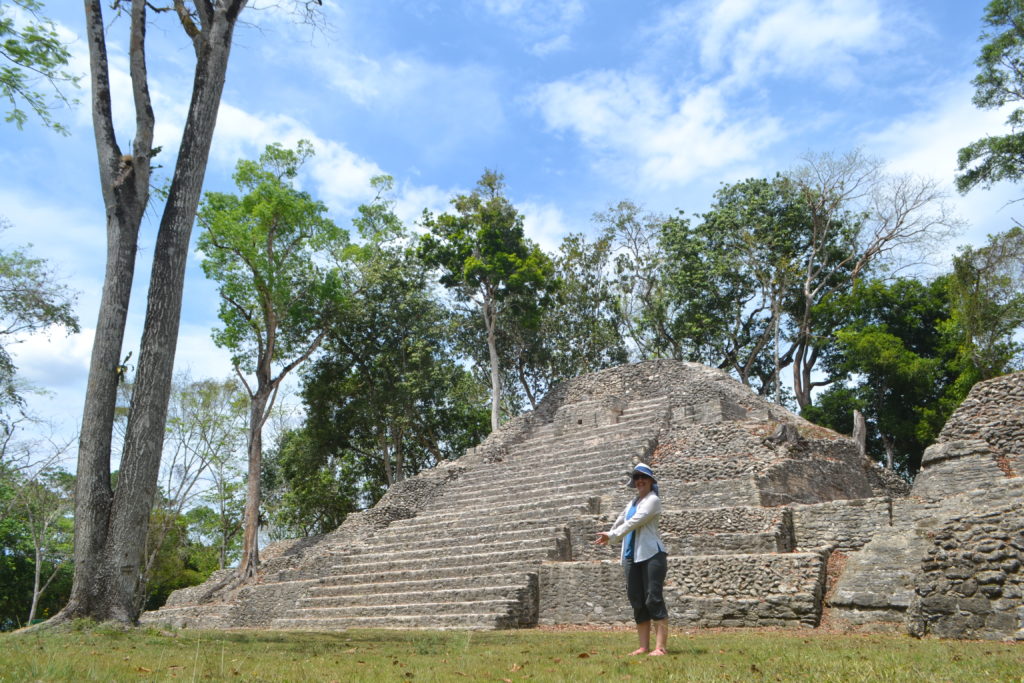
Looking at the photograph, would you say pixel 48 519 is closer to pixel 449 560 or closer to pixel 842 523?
pixel 449 560

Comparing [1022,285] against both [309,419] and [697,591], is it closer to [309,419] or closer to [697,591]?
[697,591]

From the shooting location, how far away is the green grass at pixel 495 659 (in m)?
3.83

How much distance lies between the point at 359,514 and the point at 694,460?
8330 millimetres

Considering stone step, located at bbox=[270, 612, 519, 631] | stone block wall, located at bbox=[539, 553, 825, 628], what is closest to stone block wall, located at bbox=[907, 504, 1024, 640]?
stone block wall, located at bbox=[539, 553, 825, 628]

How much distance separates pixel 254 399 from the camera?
20250 millimetres

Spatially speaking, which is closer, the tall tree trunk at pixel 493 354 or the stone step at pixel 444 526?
the stone step at pixel 444 526

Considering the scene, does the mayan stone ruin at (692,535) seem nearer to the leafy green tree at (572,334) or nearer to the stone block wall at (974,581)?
the stone block wall at (974,581)

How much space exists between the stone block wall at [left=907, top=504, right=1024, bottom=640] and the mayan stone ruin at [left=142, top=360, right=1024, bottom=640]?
12 millimetres

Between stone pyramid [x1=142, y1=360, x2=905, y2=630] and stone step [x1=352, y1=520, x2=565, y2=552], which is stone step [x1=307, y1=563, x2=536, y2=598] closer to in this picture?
stone pyramid [x1=142, y1=360, x2=905, y2=630]

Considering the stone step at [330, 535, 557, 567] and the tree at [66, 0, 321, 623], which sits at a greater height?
the tree at [66, 0, 321, 623]

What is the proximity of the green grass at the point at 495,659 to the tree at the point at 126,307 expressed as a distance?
2.63ft

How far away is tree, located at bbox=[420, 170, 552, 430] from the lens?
24.3 metres

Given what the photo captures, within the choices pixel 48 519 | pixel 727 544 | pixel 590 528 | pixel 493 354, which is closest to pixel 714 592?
pixel 727 544

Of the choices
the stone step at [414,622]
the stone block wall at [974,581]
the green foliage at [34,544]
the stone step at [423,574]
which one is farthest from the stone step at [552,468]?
the green foliage at [34,544]
